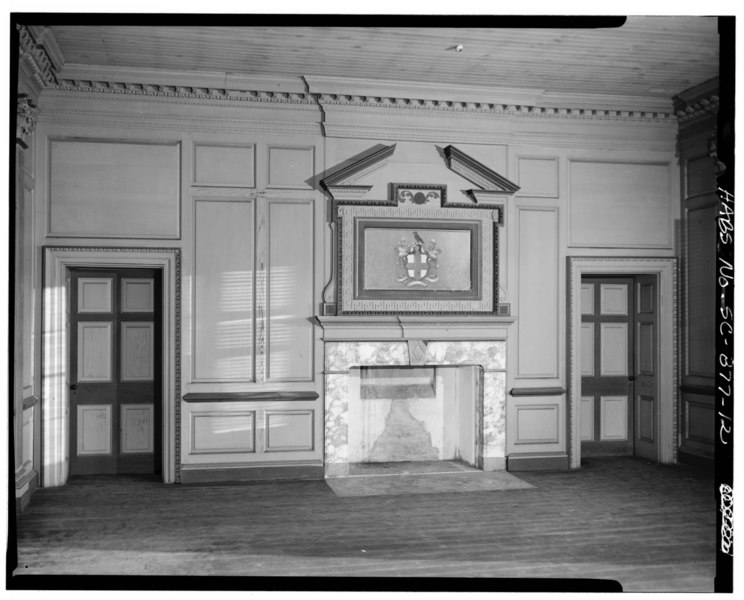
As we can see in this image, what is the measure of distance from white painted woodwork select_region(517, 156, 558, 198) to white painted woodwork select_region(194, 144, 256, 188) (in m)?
2.33

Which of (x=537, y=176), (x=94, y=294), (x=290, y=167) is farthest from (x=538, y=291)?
(x=94, y=294)

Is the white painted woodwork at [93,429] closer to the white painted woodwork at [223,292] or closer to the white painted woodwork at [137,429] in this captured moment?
the white painted woodwork at [137,429]

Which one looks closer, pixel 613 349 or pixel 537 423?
pixel 537 423

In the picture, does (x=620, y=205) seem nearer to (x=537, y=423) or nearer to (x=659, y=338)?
(x=659, y=338)

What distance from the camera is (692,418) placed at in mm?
6441

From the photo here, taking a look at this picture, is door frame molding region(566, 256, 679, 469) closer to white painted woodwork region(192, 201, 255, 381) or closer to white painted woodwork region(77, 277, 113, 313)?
white painted woodwork region(192, 201, 255, 381)

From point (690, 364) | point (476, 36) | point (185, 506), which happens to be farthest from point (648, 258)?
point (185, 506)

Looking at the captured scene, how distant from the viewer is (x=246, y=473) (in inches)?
230

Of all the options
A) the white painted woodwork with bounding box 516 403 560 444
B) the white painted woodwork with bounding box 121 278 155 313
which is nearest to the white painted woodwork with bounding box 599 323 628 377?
the white painted woodwork with bounding box 516 403 560 444

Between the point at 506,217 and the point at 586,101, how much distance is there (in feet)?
4.13

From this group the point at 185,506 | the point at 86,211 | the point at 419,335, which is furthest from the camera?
the point at 419,335

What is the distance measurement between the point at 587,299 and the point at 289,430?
3056 millimetres

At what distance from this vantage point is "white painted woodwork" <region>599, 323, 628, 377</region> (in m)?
6.83

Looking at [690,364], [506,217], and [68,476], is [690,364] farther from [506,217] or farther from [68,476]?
[68,476]
